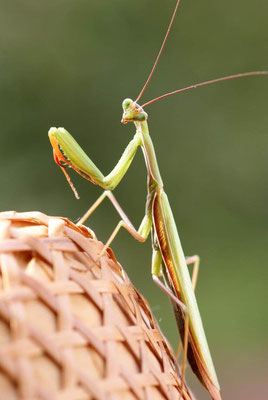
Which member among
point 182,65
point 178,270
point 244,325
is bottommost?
point 244,325

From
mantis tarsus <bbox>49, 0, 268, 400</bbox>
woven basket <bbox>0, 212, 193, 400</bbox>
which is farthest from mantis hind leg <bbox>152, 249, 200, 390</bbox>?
woven basket <bbox>0, 212, 193, 400</bbox>

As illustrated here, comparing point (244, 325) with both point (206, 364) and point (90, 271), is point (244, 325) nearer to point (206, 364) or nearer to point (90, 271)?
point (206, 364)

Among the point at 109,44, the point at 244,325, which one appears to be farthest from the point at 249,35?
the point at 244,325

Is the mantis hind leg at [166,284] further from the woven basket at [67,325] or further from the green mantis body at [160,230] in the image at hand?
the woven basket at [67,325]

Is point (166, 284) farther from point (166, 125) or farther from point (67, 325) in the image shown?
point (166, 125)

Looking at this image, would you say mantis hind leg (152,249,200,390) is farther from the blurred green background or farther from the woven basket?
the blurred green background

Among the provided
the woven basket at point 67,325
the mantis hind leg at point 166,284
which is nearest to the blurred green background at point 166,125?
the mantis hind leg at point 166,284

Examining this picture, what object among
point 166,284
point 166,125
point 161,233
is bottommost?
point 166,284

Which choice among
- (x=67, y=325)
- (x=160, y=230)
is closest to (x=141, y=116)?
(x=160, y=230)
